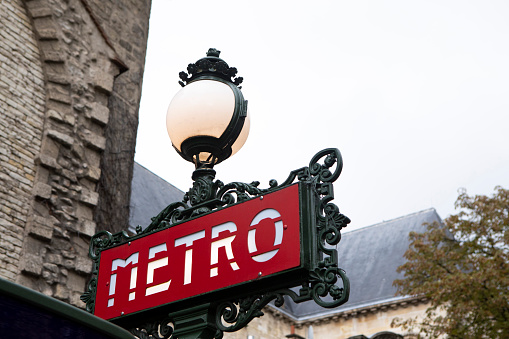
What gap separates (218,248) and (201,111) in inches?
33.9

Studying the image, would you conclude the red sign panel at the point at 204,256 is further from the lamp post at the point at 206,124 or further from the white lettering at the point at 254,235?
the lamp post at the point at 206,124

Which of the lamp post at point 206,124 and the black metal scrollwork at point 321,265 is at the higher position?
the lamp post at point 206,124

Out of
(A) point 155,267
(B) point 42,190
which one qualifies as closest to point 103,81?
(B) point 42,190

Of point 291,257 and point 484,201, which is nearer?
point 291,257

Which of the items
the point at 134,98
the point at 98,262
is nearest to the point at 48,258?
the point at 134,98

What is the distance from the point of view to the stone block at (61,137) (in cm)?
921

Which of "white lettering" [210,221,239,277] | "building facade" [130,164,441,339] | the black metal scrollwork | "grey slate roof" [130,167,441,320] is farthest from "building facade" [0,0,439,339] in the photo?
"building facade" [130,164,441,339]

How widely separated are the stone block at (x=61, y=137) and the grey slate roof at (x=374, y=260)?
21.2m

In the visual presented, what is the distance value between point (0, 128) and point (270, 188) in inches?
247

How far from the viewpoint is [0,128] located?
8633 millimetres

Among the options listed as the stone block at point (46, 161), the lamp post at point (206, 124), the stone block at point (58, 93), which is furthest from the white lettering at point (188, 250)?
the stone block at point (58, 93)

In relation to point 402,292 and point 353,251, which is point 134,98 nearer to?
point 402,292

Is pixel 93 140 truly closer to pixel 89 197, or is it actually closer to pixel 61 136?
pixel 61 136

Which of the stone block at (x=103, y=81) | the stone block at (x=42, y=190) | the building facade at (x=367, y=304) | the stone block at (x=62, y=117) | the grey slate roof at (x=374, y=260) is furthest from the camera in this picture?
the grey slate roof at (x=374, y=260)
